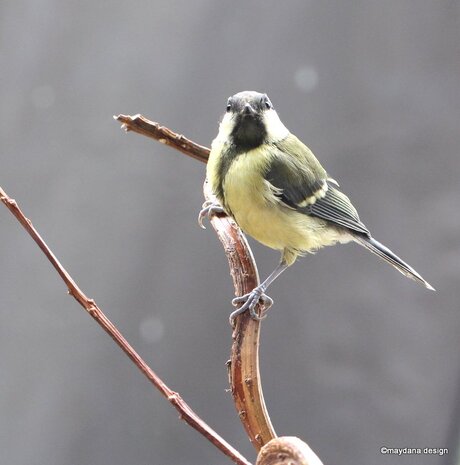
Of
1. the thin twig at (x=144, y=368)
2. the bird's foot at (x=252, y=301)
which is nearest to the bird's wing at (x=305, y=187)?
the bird's foot at (x=252, y=301)

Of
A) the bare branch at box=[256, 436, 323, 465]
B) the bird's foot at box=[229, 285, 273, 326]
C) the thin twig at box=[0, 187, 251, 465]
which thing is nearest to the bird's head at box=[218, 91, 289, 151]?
the bird's foot at box=[229, 285, 273, 326]

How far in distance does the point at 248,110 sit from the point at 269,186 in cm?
13

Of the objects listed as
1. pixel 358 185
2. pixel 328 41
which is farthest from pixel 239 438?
pixel 328 41

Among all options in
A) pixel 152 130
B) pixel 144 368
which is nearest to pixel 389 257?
pixel 152 130

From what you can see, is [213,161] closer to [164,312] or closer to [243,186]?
[243,186]

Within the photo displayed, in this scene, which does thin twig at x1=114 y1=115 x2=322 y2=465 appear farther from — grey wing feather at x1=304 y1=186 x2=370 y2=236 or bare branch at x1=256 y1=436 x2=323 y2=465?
grey wing feather at x1=304 y1=186 x2=370 y2=236

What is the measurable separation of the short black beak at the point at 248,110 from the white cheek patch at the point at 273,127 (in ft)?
0.14

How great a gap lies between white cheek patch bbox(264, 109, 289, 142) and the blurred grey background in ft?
1.79

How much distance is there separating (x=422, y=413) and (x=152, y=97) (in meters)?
1.00

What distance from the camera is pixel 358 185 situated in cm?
156

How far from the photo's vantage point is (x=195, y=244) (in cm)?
160

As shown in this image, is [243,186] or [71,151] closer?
[243,186]

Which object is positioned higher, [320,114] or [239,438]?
[320,114]

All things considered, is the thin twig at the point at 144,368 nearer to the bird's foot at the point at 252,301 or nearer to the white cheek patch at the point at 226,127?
the bird's foot at the point at 252,301
